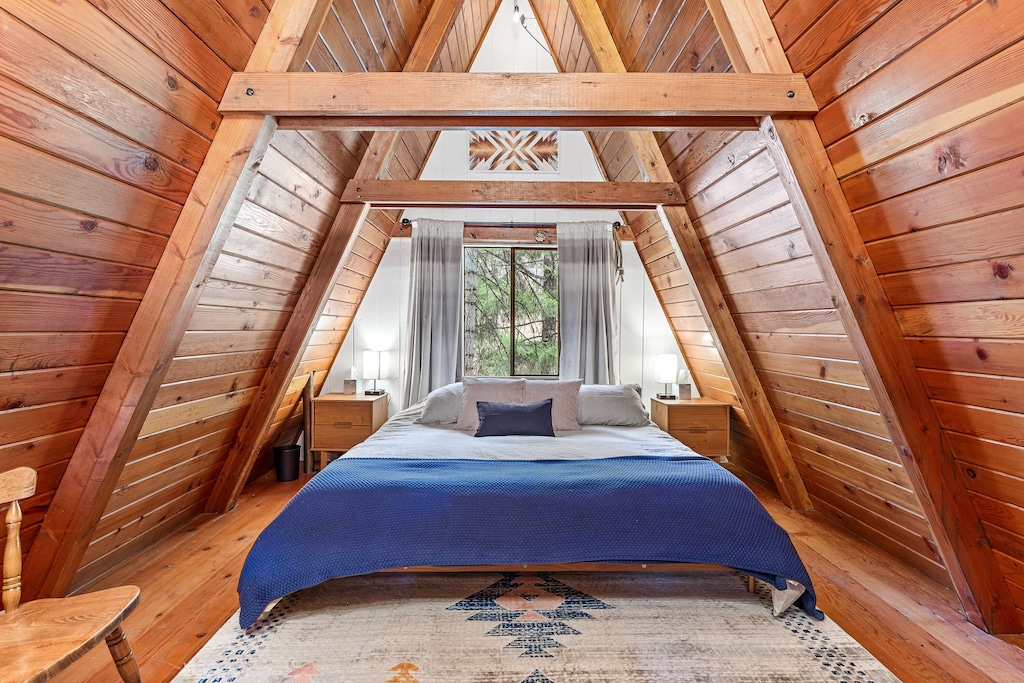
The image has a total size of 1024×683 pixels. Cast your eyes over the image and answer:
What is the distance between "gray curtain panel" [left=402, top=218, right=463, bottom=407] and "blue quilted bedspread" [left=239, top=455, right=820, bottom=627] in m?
2.01

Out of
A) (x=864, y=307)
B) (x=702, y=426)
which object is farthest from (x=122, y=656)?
(x=702, y=426)

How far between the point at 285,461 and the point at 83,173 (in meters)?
2.85

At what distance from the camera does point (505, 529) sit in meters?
1.99

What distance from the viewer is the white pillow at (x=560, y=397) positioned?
3.25m

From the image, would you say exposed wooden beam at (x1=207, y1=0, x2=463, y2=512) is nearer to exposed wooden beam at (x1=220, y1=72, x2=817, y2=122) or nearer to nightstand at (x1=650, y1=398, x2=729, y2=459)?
exposed wooden beam at (x1=220, y1=72, x2=817, y2=122)

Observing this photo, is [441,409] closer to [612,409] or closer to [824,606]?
[612,409]

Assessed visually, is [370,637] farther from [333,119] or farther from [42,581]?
[333,119]

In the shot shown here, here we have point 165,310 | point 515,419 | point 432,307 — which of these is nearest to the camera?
point 165,310

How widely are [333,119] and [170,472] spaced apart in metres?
1.89

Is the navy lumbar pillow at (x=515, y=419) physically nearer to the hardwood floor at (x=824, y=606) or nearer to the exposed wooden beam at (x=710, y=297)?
the exposed wooden beam at (x=710, y=297)

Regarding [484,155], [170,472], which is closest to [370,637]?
[170,472]

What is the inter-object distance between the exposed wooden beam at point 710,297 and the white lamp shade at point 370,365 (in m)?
2.32

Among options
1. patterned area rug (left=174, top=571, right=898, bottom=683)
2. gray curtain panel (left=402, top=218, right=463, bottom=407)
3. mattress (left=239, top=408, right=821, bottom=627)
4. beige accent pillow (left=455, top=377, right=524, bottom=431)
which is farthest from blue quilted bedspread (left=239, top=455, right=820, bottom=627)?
Answer: gray curtain panel (left=402, top=218, right=463, bottom=407)

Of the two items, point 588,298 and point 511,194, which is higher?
point 511,194
